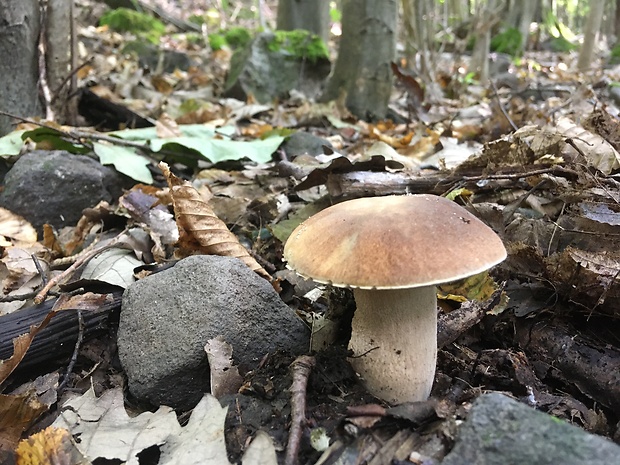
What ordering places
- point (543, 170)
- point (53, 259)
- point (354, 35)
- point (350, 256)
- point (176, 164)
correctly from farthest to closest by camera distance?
point (354, 35), point (176, 164), point (53, 259), point (543, 170), point (350, 256)

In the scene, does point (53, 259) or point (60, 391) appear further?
point (53, 259)

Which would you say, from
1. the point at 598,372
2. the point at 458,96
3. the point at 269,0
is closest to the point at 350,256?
the point at 598,372

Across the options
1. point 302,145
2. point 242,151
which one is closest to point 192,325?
point 242,151

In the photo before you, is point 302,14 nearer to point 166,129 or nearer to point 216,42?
Answer: point 216,42

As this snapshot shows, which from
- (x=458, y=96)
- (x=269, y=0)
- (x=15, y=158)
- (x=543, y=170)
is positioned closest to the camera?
(x=543, y=170)

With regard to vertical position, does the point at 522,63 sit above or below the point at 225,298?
below

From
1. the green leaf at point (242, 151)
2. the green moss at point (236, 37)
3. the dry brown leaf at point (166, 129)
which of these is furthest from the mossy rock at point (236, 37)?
the green leaf at point (242, 151)

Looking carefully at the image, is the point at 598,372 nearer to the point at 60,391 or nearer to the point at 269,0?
the point at 60,391

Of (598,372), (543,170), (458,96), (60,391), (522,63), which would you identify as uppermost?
(543,170)
